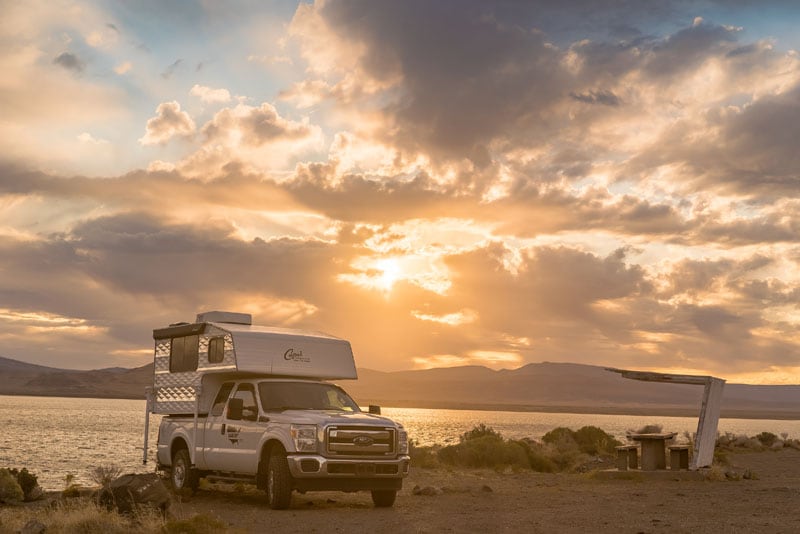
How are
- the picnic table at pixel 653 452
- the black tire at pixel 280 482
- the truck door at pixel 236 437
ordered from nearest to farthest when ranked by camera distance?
the black tire at pixel 280 482 → the truck door at pixel 236 437 → the picnic table at pixel 653 452

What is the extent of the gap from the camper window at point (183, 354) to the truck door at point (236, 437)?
135 cm

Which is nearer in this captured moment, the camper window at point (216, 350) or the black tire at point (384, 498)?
the black tire at point (384, 498)

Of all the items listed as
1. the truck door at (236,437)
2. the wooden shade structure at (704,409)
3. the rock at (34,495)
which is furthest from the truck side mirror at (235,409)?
the wooden shade structure at (704,409)

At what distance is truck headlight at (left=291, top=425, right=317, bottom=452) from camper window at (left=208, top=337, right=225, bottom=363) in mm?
2663

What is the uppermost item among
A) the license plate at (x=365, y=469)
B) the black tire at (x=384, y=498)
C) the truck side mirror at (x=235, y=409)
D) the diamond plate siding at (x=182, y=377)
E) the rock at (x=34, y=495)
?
the diamond plate siding at (x=182, y=377)

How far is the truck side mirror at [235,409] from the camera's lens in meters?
17.7

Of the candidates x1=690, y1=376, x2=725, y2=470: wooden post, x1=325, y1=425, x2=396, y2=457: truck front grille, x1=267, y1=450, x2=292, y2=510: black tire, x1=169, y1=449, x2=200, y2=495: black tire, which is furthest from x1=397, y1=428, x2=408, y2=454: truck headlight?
x1=690, y1=376, x2=725, y2=470: wooden post

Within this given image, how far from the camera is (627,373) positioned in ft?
84.6

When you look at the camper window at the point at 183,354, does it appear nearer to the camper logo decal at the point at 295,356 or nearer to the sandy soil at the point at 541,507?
the camper logo decal at the point at 295,356

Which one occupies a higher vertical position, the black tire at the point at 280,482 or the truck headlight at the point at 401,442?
the truck headlight at the point at 401,442

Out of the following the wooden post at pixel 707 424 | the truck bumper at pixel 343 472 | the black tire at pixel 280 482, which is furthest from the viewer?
the wooden post at pixel 707 424

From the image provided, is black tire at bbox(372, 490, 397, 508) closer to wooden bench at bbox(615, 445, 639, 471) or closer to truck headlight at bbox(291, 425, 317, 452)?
truck headlight at bbox(291, 425, 317, 452)

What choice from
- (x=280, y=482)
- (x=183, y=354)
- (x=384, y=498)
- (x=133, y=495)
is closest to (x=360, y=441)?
(x=280, y=482)

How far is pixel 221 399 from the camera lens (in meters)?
18.8
